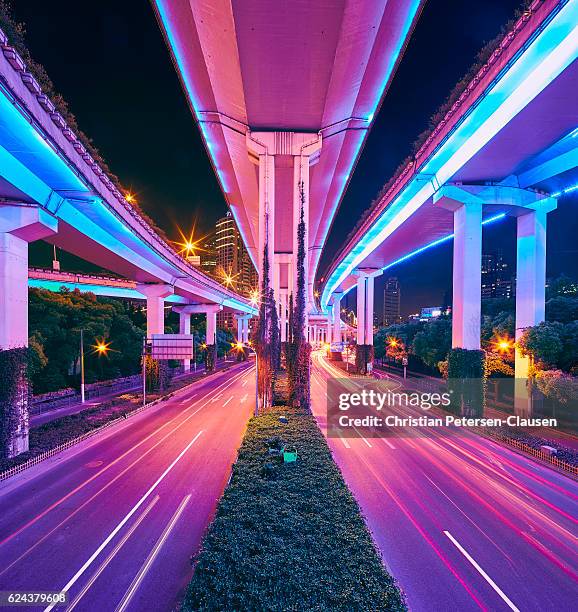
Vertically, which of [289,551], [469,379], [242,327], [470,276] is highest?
[470,276]

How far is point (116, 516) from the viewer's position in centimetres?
966

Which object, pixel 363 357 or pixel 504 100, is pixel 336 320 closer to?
pixel 363 357

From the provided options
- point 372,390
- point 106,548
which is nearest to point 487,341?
point 372,390

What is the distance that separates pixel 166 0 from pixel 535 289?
2480cm

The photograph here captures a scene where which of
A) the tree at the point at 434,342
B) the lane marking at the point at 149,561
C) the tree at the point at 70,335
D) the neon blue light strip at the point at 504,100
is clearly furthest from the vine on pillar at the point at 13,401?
the tree at the point at 434,342

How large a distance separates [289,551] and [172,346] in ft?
64.9

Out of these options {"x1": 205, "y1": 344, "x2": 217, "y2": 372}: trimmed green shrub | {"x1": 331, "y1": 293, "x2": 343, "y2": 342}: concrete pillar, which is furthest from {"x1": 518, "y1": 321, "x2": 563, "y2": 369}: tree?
{"x1": 331, "y1": 293, "x2": 343, "y2": 342}: concrete pillar

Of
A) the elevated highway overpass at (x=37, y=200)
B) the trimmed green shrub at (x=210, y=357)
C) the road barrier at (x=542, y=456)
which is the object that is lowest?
the trimmed green shrub at (x=210, y=357)

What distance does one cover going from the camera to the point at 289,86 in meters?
16.5

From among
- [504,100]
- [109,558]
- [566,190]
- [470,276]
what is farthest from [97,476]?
[566,190]

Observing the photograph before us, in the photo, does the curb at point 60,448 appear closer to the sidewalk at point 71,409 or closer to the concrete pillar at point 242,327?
the sidewalk at point 71,409

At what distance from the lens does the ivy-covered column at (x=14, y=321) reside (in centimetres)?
1269

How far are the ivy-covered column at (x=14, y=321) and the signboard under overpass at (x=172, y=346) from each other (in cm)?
991

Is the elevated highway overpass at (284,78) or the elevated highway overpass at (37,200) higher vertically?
the elevated highway overpass at (284,78)
